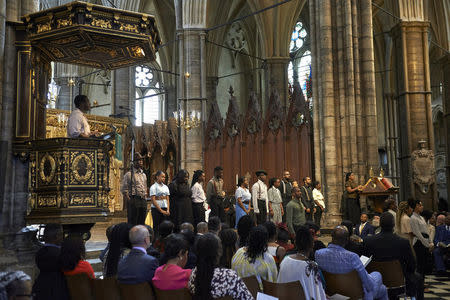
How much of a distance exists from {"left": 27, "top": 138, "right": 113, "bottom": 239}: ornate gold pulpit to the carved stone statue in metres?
12.3

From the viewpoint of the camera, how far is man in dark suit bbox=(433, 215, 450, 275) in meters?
9.43

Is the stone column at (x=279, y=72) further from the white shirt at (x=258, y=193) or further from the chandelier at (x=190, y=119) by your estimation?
the white shirt at (x=258, y=193)

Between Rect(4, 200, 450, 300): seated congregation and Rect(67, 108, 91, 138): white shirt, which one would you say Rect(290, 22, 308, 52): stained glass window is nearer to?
Rect(67, 108, 91, 138): white shirt

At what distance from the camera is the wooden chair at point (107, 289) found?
3.79 metres

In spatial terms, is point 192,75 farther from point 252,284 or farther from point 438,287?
point 252,284

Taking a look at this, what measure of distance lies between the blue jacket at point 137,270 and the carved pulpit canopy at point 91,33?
4.64 meters

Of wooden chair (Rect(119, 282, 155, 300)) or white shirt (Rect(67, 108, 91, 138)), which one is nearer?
wooden chair (Rect(119, 282, 155, 300))

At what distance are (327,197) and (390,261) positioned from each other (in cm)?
900

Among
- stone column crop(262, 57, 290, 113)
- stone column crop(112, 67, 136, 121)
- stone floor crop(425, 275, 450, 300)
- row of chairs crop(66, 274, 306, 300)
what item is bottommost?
stone floor crop(425, 275, 450, 300)

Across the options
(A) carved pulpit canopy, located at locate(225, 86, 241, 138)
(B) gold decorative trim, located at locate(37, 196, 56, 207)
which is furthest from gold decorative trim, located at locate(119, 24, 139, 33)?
(A) carved pulpit canopy, located at locate(225, 86, 241, 138)

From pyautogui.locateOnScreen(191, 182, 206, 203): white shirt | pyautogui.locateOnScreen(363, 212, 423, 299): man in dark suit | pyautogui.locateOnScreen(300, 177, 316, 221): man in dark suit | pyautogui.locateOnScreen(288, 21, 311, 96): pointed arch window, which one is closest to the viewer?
A: pyautogui.locateOnScreen(363, 212, 423, 299): man in dark suit

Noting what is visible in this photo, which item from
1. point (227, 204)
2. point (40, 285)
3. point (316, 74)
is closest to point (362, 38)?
point (316, 74)

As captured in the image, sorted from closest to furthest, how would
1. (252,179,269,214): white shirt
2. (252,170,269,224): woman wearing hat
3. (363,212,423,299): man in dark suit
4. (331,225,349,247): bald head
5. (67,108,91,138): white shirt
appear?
(331,225,349,247): bald head
(363,212,423,299): man in dark suit
(67,108,91,138): white shirt
(252,179,269,214): white shirt
(252,170,269,224): woman wearing hat

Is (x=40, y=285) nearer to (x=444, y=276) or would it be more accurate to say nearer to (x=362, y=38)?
(x=444, y=276)
